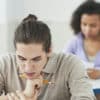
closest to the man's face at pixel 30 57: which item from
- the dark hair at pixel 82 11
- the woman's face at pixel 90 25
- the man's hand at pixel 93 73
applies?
the man's hand at pixel 93 73

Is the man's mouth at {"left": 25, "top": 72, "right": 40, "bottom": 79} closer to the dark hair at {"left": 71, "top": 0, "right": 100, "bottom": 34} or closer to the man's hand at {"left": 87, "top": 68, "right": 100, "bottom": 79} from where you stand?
the man's hand at {"left": 87, "top": 68, "right": 100, "bottom": 79}

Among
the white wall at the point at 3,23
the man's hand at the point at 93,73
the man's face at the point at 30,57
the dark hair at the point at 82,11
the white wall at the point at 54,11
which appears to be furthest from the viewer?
the white wall at the point at 54,11

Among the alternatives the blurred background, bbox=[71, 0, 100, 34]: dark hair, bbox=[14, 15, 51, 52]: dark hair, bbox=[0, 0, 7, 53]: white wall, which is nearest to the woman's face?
bbox=[71, 0, 100, 34]: dark hair

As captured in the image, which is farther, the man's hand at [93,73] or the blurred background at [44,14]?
the blurred background at [44,14]

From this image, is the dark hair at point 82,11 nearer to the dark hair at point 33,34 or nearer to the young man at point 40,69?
the young man at point 40,69

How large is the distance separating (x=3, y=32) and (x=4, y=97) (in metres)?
1.74

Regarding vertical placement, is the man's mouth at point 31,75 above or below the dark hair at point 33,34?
below

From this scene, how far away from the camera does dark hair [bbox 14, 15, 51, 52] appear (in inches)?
49.8

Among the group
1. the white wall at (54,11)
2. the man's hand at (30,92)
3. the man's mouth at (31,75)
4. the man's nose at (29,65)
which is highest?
the white wall at (54,11)

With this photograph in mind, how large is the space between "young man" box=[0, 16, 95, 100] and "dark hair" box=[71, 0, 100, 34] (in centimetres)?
127

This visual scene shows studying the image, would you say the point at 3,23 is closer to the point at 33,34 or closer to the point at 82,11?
the point at 82,11

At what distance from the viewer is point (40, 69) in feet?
4.34

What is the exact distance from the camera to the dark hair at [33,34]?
127cm

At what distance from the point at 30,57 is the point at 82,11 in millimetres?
1571
